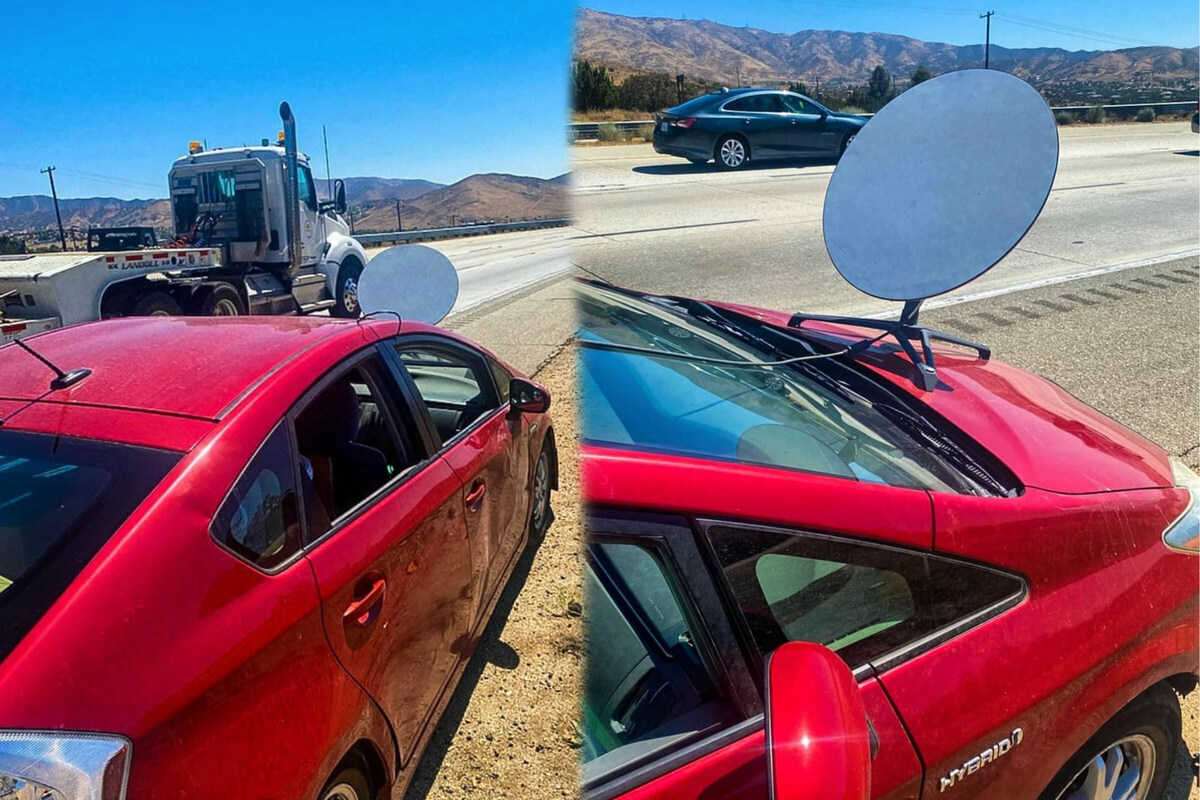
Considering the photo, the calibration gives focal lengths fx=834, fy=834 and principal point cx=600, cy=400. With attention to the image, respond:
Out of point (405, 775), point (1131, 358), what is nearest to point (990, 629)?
point (405, 775)

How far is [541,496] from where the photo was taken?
13.1 feet

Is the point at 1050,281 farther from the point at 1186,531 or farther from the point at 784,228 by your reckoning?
the point at 1186,531

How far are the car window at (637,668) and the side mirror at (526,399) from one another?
2.45 metres

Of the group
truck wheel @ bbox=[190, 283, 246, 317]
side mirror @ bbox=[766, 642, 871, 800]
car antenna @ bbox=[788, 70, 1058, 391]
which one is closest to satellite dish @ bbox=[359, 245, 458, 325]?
car antenna @ bbox=[788, 70, 1058, 391]

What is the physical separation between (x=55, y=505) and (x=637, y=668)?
1.39 meters

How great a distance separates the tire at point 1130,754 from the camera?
6.26 ft

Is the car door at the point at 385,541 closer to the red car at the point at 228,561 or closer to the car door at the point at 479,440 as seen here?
the red car at the point at 228,561

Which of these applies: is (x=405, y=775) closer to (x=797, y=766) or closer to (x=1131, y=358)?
(x=797, y=766)

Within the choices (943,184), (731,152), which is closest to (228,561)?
(943,184)

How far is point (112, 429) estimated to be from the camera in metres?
1.91

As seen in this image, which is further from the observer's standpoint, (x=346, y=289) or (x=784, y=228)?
(x=346, y=289)

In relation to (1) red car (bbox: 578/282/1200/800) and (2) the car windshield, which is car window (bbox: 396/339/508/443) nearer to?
(1) red car (bbox: 578/282/1200/800)

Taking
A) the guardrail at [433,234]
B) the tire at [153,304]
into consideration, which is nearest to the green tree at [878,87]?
the tire at [153,304]

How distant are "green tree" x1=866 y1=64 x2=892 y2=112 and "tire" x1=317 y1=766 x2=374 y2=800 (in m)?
15.5
